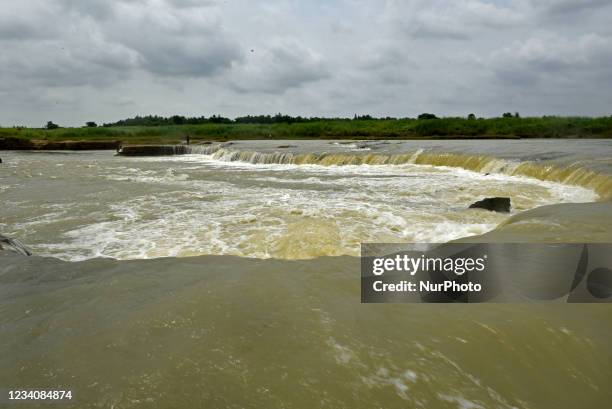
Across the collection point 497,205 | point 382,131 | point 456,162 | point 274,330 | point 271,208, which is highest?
point 382,131

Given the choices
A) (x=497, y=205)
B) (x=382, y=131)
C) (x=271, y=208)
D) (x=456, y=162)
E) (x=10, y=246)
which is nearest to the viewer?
(x=10, y=246)

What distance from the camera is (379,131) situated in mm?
52781

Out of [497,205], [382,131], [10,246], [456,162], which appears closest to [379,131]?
[382,131]

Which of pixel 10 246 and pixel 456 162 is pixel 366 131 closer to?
pixel 456 162

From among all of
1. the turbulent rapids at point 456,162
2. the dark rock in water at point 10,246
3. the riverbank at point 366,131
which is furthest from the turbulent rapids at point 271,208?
the riverbank at point 366,131

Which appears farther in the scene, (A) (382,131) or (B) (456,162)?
(A) (382,131)

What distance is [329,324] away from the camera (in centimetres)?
348

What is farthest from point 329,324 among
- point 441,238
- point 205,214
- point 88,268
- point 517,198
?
point 517,198

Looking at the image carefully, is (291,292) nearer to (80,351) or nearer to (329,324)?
(329,324)

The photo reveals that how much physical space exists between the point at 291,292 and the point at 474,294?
1948 millimetres

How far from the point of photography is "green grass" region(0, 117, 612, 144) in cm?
4053

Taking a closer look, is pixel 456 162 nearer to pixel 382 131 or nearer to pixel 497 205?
pixel 497 205

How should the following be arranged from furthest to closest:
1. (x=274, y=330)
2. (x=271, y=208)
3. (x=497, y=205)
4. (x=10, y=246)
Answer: (x=271, y=208) → (x=497, y=205) → (x=10, y=246) → (x=274, y=330)

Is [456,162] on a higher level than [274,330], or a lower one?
higher
